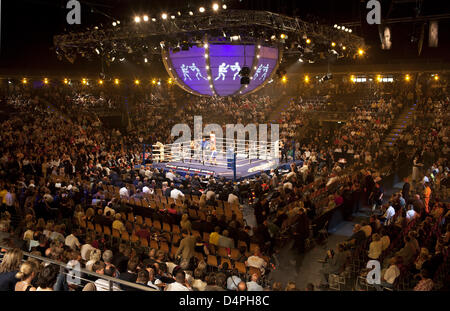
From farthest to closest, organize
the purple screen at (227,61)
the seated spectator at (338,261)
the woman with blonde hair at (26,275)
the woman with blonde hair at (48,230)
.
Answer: the purple screen at (227,61) → the woman with blonde hair at (48,230) → the seated spectator at (338,261) → the woman with blonde hair at (26,275)

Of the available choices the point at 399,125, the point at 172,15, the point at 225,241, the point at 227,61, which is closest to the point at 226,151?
the point at 172,15

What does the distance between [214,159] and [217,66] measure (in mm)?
8994

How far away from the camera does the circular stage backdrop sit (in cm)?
830

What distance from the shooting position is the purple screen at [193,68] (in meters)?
8.43

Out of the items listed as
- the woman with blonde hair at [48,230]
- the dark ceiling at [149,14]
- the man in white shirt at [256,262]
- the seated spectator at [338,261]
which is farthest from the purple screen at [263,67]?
the woman with blonde hair at [48,230]

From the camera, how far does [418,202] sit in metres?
9.42

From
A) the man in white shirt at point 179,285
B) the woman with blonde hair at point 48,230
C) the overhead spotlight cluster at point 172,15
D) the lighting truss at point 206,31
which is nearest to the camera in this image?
the man in white shirt at point 179,285

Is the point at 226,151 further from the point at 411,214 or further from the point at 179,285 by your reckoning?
the point at 179,285

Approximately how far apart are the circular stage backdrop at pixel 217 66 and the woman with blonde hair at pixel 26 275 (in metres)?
5.61

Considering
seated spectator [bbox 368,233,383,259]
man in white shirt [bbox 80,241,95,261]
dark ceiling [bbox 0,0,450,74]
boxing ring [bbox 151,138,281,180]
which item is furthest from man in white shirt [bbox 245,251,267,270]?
boxing ring [bbox 151,138,281,180]

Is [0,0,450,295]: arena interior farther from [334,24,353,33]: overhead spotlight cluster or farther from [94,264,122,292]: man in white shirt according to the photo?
[334,24,353,33]: overhead spotlight cluster

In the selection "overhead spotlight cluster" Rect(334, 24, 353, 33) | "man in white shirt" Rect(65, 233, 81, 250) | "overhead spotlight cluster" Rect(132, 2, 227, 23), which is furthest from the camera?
"overhead spotlight cluster" Rect(334, 24, 353, 33)

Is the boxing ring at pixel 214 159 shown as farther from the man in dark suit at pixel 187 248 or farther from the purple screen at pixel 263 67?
the man in dark suit at pixel 187 248

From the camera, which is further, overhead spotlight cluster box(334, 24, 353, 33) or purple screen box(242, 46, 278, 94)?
overhead spotlight cluster box(334, 24, 353, 33)
